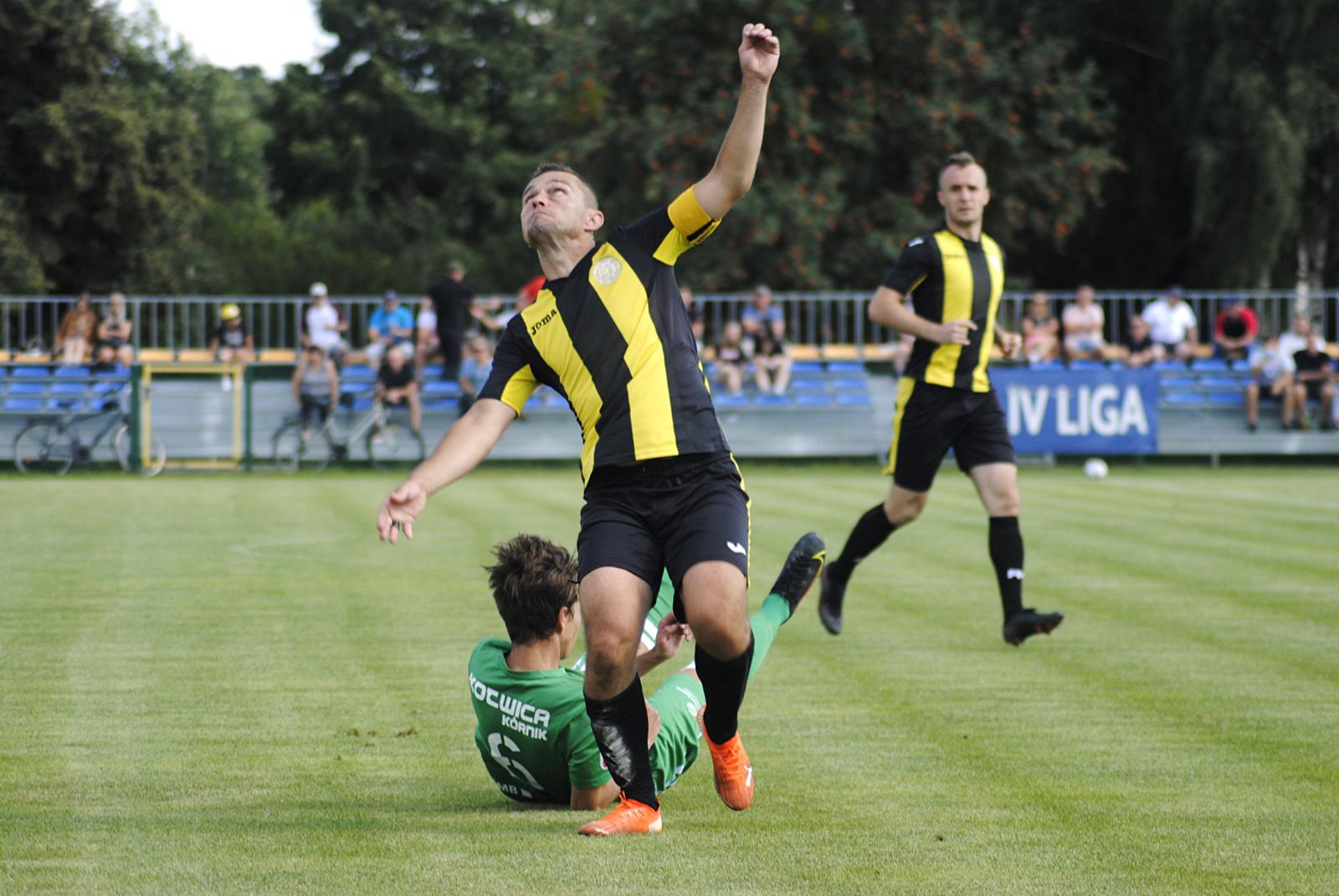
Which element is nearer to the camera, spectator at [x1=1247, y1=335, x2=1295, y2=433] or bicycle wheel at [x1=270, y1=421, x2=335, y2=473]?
bicycle wheel at [x1=270, y1=421, x2=335, y2=473]

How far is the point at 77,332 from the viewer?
2455 cm

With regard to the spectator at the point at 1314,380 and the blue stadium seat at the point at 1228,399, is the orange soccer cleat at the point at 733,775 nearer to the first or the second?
the blue stadium seat at the point at 1228,399

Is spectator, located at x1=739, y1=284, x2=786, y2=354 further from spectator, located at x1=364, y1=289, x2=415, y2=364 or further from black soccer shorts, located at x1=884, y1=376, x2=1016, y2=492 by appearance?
black soccer shorts, located at x1=884, y1=376, x2=1016, y2=492

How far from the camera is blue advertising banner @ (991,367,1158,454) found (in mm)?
23547

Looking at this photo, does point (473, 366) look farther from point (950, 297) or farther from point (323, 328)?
point (950, 297)

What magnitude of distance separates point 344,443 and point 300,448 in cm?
58

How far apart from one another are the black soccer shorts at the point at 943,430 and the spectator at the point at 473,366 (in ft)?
50.7

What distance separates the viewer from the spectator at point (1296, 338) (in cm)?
2442

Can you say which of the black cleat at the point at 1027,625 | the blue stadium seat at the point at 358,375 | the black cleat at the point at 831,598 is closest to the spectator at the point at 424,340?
the blue stadium seat at the point at 358,375

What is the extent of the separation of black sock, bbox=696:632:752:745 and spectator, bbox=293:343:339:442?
19185 millimetres

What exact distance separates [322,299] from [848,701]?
1923 centimetres

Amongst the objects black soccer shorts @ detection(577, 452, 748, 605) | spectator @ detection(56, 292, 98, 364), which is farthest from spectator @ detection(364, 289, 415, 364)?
black soccer shorts @ detection(577, 452, 748, 605)

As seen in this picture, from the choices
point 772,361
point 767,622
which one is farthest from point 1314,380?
point 767,622

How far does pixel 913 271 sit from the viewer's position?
8.70 m
